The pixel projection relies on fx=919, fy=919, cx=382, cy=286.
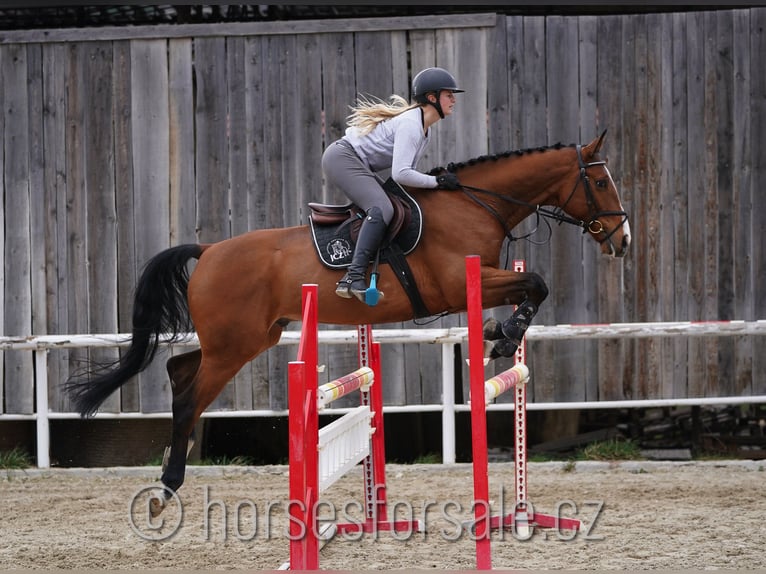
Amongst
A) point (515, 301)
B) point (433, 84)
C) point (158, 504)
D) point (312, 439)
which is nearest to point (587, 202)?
point (515, 301)

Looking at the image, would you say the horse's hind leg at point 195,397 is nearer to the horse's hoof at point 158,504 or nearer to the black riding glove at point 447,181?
the horse's hoof at point 158,504

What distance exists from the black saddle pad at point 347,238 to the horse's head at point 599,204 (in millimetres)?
866

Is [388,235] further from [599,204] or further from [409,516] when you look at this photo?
[409,516]

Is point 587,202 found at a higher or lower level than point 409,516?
higher

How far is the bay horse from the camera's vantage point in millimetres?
4926

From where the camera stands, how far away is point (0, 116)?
761 cm

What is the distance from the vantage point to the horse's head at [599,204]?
4996mm

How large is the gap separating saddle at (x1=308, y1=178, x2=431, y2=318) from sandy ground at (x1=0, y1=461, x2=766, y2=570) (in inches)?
54.1

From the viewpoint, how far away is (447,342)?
7.23m

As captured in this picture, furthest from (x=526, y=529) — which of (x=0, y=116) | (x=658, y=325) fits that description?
(x=0, y=116)

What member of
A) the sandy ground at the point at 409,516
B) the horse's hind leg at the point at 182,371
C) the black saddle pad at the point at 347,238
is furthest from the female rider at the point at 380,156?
the sandy ground at the point at 409,516

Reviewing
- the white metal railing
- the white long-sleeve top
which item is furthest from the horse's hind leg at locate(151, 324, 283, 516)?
the white metal railing

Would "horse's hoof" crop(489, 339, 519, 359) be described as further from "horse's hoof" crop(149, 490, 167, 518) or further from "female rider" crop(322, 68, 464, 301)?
"horse's hoof" crop(149, 490, 167, 518)

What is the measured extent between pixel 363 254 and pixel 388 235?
213 millimetres
